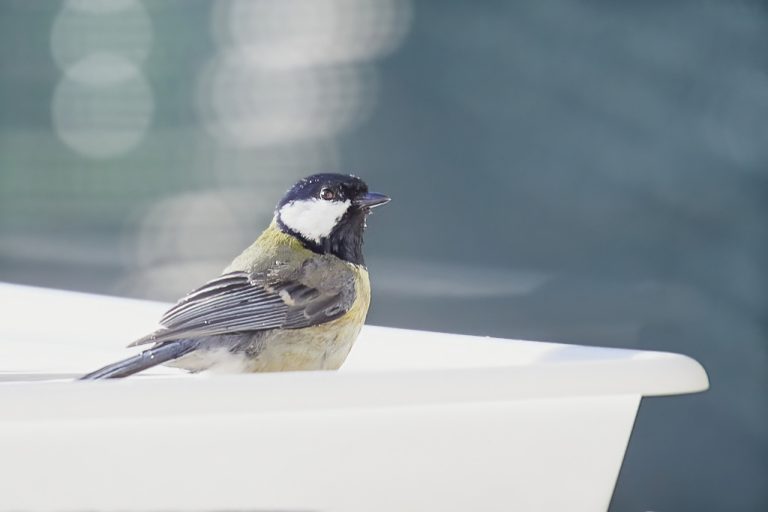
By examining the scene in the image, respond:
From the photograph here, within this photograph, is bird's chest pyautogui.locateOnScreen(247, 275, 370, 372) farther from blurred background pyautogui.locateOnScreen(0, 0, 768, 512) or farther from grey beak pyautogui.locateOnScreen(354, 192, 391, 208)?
blurred background pyautogui.locateOnScreen(0, 0, 768, 512)

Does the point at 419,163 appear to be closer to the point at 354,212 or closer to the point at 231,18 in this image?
the point at 231,18

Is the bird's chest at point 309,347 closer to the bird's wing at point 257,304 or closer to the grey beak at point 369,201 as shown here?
the bird's wing at point 257,304

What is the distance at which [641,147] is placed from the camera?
1.85 meters

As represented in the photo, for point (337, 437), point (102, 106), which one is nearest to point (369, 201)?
point (337, 437)

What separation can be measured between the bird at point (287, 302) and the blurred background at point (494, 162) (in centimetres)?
97

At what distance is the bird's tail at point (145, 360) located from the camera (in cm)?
72

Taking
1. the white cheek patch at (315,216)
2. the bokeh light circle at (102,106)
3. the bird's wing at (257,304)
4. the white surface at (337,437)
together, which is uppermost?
Answer: the bokeh light circle at (102,106)

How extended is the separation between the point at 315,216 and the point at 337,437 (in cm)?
52

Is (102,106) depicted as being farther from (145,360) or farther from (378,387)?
(378,387)

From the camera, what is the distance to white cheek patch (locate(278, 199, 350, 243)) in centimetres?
98

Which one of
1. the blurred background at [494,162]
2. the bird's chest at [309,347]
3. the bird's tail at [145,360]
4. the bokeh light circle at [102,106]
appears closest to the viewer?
the bird's tail at [145,360]

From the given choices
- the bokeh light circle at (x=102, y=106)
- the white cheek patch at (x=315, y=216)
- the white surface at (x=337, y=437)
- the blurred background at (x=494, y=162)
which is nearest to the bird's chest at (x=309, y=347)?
the white cheek patch at (x=315, y=216)

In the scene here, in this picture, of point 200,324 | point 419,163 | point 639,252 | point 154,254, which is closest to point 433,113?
point 419,163

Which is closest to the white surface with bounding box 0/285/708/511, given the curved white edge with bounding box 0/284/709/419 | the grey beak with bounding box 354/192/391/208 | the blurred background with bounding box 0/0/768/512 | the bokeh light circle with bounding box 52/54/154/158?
the curved white edge with bounding box 0/284/709/419
